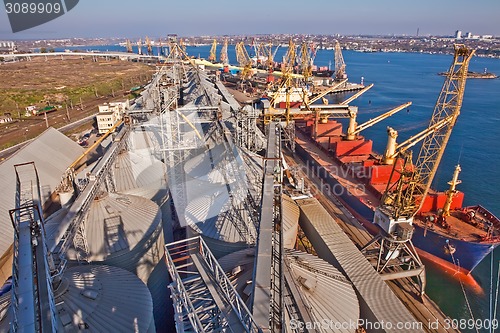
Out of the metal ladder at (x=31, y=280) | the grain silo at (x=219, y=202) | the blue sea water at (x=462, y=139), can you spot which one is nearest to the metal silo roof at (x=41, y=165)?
the grain silo at (x=219, y=202)

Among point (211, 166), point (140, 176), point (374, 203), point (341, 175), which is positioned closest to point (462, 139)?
point (341, 175)

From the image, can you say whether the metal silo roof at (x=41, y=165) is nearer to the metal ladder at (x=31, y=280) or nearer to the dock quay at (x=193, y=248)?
the dock quay at (x=193, y=248)

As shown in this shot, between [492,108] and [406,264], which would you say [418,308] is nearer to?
[406,264]

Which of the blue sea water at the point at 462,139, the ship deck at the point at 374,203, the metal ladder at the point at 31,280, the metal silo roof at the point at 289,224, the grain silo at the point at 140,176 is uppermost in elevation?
the metal ladder at the point at 31,280

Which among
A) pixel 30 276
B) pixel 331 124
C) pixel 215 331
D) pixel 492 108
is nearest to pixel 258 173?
pixel 215 331

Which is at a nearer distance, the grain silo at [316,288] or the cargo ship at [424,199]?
the grain silo at [316,288]

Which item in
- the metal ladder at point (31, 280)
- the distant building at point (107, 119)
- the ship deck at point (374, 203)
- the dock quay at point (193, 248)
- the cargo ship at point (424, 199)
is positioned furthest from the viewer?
the distant building at point (107, 119)

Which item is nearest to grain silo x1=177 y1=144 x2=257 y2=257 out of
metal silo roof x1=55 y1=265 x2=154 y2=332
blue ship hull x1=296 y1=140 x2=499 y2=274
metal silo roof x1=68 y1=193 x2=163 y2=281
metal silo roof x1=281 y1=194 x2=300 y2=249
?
metal silo roof x1=281 y1=194 x2=300 y2=249

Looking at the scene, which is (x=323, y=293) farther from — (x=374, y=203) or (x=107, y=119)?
(x=107, y=119)
